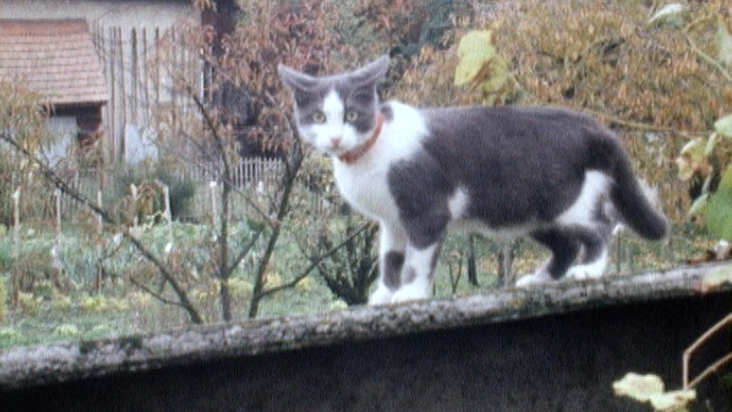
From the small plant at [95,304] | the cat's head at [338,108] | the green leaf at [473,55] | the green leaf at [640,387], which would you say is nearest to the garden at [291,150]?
the small plant at [95,304]

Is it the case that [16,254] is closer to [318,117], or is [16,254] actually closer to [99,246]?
[99,246]

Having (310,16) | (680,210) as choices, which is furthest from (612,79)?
(310,16)

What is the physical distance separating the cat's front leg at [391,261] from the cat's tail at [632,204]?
0.26 meters

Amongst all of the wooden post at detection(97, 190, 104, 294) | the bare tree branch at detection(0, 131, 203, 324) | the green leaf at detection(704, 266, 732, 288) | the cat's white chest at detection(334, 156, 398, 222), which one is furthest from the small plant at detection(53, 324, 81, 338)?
the green leaf at detection(704, 266, 732, 288)

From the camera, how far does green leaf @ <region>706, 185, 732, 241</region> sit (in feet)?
2.91

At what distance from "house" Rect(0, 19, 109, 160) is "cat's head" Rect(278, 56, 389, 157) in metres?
7.91

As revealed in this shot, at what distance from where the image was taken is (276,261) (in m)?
6.84

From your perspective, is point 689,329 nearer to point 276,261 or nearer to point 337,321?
point 337,321

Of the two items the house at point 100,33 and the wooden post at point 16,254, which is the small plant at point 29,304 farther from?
the house at point 100,33

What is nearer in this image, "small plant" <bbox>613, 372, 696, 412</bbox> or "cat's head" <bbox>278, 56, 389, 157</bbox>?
"small plant" <bbox>613, 372, 696, 412</bbox>

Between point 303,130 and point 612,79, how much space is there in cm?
332

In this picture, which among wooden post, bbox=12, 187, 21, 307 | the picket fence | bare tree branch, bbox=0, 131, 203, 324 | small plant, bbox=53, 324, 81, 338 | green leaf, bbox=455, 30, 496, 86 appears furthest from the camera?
wooden post, bbox=12, 187, 21, 307

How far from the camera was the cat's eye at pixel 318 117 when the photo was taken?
155cm

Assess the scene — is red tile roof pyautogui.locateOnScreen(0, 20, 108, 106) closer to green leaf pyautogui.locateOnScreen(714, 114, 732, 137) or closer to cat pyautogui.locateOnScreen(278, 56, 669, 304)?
cat pyautogui.locateOnScreen(278, 56, 669, 304)
